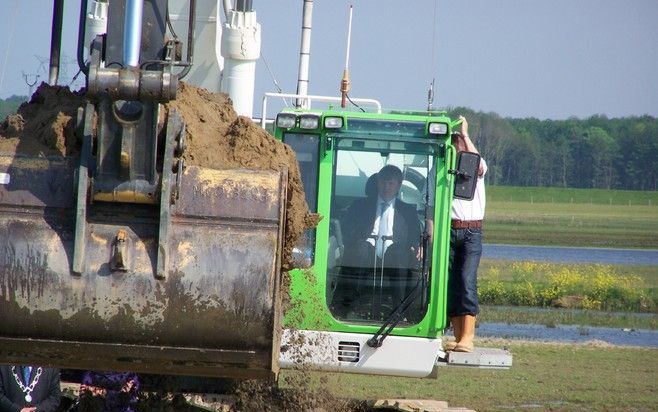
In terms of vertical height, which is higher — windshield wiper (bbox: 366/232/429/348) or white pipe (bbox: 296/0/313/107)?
white pipe (bbox: 296/0/313/107)

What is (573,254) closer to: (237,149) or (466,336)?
(466,336)

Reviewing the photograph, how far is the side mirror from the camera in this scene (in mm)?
8469

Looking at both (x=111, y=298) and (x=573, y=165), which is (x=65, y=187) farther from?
(x=573, y=165)

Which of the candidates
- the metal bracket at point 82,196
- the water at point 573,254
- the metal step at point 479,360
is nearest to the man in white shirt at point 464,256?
the metal step at point 479,360

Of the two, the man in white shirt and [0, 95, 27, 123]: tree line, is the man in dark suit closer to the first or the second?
the man in white shirt

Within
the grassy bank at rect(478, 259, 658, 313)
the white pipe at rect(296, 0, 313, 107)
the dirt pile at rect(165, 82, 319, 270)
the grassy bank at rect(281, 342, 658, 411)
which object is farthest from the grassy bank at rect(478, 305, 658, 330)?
the dirt pile at rect(165, 82, 319, 270)

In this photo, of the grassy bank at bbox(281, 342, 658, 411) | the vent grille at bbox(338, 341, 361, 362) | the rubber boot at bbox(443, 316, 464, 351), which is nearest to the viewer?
the vent grille at bbox(338, 341, 361, 362)

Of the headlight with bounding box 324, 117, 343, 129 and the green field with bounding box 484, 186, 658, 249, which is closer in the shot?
the headlight with bounding box 324, 117, 343, 129

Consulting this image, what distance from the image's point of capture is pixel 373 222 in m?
8.70

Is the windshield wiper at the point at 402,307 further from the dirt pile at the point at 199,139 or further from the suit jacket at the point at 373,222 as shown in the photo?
the dirt pile at the point at 199,139

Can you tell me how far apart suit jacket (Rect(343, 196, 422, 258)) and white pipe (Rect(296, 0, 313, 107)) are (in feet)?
5.00

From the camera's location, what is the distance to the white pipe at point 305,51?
10.2 metres

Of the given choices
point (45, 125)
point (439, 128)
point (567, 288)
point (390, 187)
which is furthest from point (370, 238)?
point (567, 288)

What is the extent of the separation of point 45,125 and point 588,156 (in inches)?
3727
